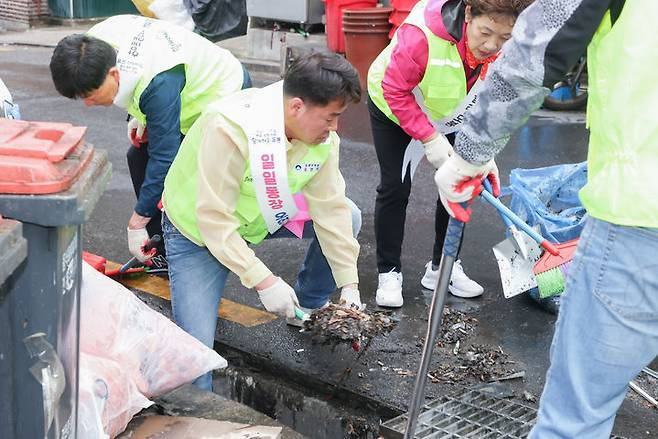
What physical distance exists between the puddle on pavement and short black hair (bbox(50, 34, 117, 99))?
1290mm

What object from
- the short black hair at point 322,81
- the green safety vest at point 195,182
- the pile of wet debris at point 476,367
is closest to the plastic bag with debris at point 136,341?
the green safety vest at point 195,182

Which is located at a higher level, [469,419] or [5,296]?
[5,296]

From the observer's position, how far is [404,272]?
4.75m

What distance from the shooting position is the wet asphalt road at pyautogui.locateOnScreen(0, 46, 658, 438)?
3653 mm

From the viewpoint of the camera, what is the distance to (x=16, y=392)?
6.86 ft

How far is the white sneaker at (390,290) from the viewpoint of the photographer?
4.29 m

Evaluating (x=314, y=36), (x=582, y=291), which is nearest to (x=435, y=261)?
(x=582, y=291)

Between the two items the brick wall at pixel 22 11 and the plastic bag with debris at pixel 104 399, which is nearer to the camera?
the plastic bag with debris at pixel 104 399

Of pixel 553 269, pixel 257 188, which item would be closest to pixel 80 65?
pixel 257 188

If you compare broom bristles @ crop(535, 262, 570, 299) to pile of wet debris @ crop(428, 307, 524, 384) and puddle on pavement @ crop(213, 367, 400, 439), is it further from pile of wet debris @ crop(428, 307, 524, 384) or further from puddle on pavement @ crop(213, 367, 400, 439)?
puddle on pavement @ crop(213, 367, 400, 439)

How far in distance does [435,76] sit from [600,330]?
1.94 meters

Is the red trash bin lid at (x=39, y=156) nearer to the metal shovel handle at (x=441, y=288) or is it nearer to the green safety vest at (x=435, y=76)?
the metal shovel handle at (x=441, y=288)

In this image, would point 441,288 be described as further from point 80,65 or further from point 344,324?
point 80,65

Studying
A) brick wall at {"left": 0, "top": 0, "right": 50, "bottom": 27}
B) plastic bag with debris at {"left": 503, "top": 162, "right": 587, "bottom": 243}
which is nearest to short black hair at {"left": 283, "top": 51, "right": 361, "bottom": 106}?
plastic bag with debris at {"left": 503, "top": 162, "right": 587, "bottom": 243}
